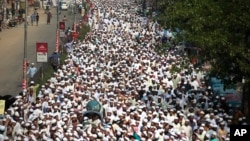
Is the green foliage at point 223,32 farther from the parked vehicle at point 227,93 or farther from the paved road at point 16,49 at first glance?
the paved road at point 16,49

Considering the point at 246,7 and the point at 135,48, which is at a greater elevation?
the point at 246,7

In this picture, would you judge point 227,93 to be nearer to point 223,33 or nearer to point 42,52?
point 223,33

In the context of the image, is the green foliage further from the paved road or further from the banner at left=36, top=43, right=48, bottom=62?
the paved road

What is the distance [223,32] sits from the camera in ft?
61.8

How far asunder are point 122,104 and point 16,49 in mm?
18486

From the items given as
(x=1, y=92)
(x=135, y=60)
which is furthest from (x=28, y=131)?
(x=135, y=60)

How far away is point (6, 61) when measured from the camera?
31578mm

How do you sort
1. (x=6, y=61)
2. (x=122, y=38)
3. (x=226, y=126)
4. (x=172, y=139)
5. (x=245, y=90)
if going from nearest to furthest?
(x=172, y=139), (x=226, y=126), (x=245, y=90), (x=6, y=61), (x=122, y=38)

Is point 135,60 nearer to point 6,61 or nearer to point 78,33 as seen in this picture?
point 6,61

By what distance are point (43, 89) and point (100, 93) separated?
1.77m

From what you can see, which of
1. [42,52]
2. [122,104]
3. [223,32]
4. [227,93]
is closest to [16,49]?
[42,52]

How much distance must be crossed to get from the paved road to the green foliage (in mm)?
7482

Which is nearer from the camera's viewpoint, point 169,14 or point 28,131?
point 28,131

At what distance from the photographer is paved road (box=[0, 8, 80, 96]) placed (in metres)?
25.8
